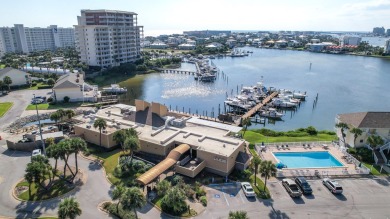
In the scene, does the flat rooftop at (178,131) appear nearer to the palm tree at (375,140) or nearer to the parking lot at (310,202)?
the parking lot at (310,202)

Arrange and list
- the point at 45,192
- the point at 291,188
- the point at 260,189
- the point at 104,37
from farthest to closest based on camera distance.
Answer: the point at 104,37
the point at 260,189
the point at 291,188
the point at 45,192

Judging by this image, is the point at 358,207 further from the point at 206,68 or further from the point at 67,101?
the point at 206,68

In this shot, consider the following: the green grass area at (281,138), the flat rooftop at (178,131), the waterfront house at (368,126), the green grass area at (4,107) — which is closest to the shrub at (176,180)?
the flat rooftop at (178,131)

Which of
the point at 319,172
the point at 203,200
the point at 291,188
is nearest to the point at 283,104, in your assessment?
the point at 319,172

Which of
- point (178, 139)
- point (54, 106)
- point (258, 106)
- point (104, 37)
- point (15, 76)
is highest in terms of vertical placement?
point (104, 37)

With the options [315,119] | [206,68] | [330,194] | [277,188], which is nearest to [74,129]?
[277,188]

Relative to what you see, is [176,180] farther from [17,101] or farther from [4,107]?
[17,101]

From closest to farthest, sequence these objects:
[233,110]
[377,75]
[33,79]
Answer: [233,110]
[33,79]
[377,75]

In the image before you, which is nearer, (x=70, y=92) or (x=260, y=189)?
(x=260, y=189)
